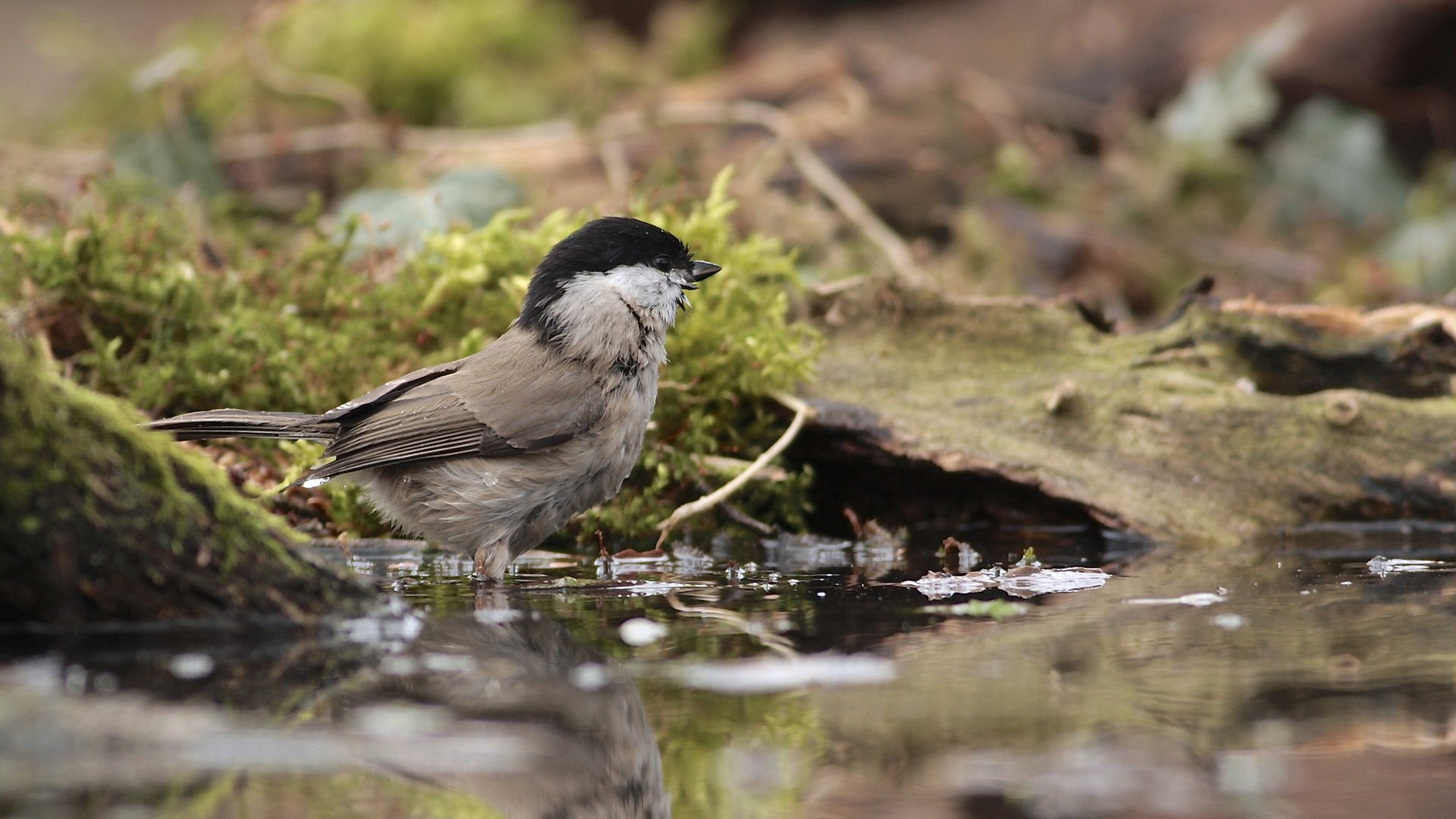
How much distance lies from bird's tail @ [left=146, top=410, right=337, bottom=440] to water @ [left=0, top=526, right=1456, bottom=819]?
0.84m

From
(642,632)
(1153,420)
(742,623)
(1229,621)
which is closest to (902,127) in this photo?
(1153,420)

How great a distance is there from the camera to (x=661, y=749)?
7.63 ft

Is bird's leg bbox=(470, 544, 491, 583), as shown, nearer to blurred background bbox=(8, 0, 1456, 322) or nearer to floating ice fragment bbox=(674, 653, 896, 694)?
floating ice fragment bbox=(674, 653, 896, 694)

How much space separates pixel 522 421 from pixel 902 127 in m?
6.54

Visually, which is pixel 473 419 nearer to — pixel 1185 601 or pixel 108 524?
pixel 108 524

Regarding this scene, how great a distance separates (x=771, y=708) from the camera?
8.42ft

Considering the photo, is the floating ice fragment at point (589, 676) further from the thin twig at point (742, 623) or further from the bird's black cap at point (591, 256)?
the bird's black cap at point (591, 256)

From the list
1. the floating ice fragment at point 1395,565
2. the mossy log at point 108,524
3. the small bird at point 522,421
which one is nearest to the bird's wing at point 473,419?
the small bird at point 522,421

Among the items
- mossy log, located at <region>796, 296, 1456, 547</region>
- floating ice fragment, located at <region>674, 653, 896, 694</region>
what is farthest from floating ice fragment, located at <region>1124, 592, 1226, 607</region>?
mossy log, located at <region>796, 296, 1456, 547</region>

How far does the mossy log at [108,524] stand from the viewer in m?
2.72

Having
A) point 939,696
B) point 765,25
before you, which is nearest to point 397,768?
point 939,696

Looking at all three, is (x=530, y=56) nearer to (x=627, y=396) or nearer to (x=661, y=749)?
(x=627, y=396)

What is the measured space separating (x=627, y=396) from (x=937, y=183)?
5879mm

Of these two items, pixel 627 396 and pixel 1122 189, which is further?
pixel 1122 189
